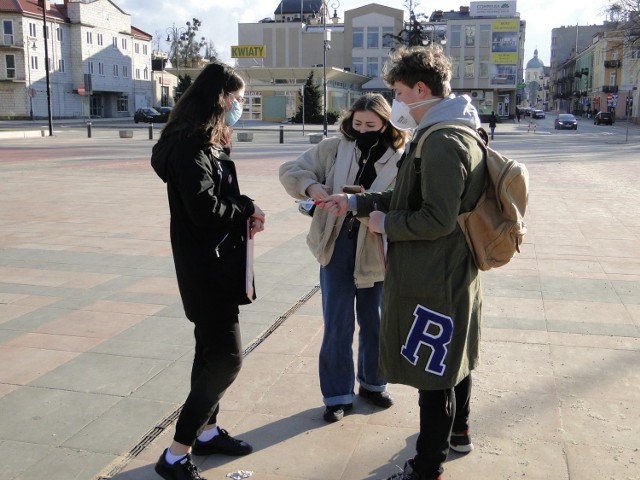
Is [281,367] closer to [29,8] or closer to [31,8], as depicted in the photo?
[29,8]

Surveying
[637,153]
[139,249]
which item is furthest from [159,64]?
[139,249]

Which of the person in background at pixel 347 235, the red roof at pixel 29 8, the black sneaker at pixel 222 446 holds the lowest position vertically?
the black sneaker at pixel 222 446

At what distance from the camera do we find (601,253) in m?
8.27

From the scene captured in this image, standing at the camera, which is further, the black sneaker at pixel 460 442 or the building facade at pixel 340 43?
the building facade at pixel 340 43

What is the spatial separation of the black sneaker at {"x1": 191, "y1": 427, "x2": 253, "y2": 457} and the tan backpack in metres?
1.49

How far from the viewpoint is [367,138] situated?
365cm

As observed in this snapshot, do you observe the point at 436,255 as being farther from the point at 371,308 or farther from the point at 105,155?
the point at 105,155

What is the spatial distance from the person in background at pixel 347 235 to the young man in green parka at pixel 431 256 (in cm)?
69

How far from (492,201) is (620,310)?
12.1 ft

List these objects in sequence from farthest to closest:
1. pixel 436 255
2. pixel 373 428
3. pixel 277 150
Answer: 1. pixel 277 150
2. pixel 373 428
3. pixel 436 255

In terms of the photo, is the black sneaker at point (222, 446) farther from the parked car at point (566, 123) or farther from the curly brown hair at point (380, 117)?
the parked car at point (566, 123)

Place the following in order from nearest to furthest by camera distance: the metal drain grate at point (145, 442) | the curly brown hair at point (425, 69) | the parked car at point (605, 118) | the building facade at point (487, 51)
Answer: the curly brown hair at point (425, 69)
the metal drain grate at point (145, 442)
the parked car at point (605, 118)
the building facade at point (487, 51)

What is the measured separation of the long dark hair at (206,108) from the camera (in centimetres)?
291

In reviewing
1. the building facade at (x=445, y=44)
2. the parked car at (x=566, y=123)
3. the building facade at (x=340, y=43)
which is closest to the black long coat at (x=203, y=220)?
the parked car at (x=566, y=123)
